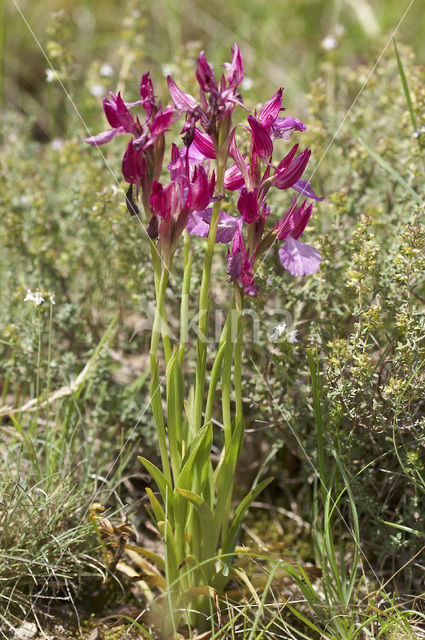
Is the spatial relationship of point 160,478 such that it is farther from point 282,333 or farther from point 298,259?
point 298,259

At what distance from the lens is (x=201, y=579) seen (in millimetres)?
1705

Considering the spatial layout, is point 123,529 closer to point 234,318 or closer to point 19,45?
point 234,318

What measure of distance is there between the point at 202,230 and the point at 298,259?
0.83 feet

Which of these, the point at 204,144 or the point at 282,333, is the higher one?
the point at 204,144

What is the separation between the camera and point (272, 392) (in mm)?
2096

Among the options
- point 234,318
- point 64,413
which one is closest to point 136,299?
point 64,413

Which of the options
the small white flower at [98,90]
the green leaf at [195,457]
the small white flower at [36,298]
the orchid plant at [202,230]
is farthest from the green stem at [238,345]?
the small white flower at [98,90]

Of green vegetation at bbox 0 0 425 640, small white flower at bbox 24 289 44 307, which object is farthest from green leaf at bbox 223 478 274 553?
small white flower at bbox 24 289 44 307

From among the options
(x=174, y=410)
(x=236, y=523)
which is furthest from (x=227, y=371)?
(x=236, y=523)

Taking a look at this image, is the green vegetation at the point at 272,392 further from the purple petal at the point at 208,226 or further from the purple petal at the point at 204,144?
the purple petal at the point at 204,144

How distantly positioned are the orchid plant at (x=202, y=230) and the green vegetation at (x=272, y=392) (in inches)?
5.5

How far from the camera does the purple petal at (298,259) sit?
151 cm

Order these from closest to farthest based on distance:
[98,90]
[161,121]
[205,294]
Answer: [161,121] < [205,294] < [98,90]

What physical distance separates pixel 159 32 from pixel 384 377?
430cm
